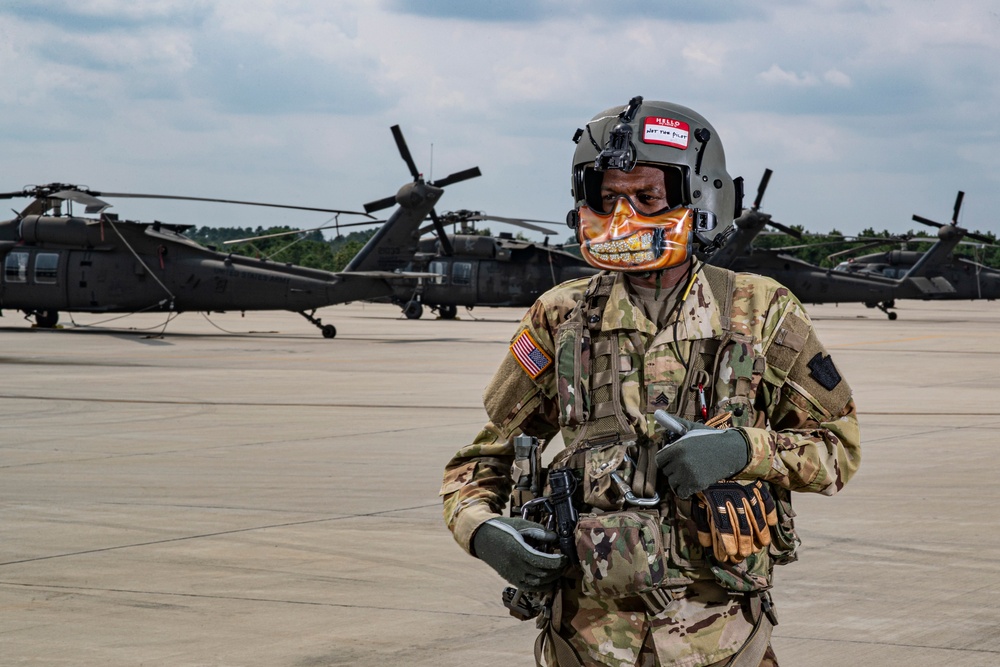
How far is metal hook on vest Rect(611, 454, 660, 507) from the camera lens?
2830 millimetres

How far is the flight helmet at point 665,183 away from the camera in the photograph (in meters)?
3.03

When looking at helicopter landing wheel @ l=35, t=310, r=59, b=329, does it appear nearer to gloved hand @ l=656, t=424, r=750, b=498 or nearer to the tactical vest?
the tactical vest

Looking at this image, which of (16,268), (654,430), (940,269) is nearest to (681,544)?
(654,430)

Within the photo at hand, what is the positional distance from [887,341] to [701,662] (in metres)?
30.6

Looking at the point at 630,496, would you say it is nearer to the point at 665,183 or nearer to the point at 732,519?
the point at 732,519

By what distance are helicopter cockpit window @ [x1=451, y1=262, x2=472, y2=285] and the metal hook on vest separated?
40.9m

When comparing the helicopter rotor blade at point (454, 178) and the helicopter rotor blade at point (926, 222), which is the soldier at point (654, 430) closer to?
the helicopter rotor blade at point (454, 178)

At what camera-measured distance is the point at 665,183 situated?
3150 mm

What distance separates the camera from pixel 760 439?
9.29 ft

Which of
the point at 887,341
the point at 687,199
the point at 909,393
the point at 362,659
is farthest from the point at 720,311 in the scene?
the point at 887,341

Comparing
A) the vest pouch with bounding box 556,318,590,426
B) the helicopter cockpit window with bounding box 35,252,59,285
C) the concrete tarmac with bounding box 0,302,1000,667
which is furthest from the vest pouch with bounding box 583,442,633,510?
the helicopter cockpit window with bounding box 35,252,59,285

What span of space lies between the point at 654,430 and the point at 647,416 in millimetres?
36

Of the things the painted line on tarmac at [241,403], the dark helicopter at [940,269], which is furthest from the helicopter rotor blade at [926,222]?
the painted line on tarmac at [241,403]

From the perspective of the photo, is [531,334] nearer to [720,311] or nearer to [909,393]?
[720,311]
